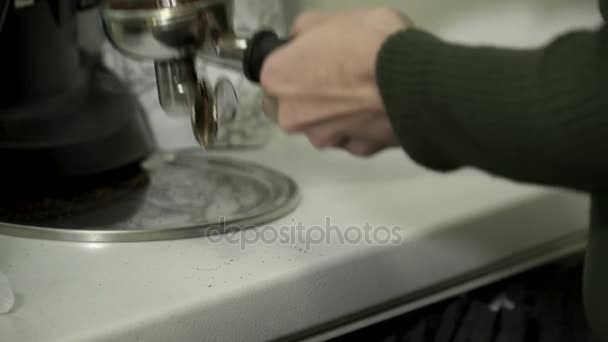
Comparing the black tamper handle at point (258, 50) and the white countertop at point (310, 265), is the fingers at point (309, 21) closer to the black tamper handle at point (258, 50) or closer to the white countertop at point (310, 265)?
the black tamper handle at point (258, 50)

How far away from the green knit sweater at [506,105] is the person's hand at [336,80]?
0.01m

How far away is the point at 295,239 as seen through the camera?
450mm

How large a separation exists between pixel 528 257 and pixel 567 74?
0.29 metres

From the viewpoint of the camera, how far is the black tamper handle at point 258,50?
1.15ft

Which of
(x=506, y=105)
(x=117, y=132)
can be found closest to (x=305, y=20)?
(x=506, y=105)

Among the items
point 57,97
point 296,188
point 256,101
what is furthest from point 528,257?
point 57,97

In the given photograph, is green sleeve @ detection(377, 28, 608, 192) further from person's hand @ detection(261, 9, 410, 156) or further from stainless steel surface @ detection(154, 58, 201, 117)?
stainless steel surface @ detection(154, 58, 201, 117)

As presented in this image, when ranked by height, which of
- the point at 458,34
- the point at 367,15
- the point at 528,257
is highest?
the point at 367,15

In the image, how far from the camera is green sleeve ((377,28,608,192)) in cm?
27

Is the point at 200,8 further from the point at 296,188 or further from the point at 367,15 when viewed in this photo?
the point at 296,188

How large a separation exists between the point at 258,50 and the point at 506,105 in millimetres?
138

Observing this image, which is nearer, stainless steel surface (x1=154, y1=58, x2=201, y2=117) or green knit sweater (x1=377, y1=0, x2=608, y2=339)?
green knit sweater (x1=377, y1=0, x2=608, y2=339)

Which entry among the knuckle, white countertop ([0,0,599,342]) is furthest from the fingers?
white countertop ([0,0,599,342])

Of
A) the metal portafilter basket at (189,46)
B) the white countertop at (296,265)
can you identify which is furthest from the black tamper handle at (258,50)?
the white countertop at (296,265)
